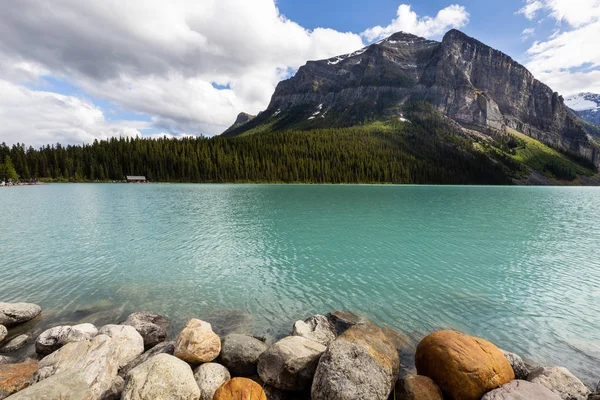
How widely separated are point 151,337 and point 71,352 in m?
3.36

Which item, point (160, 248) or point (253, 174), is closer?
point (160, 248)

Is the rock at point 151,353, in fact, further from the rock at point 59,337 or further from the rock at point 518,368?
the rock at point 518,368

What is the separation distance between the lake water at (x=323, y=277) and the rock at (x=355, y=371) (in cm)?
657

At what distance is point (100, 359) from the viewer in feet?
35.7

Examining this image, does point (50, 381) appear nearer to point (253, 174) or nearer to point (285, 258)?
point (285, 258)

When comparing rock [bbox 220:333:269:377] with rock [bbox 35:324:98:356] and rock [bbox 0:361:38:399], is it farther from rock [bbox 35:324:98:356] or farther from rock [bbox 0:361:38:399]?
rock [bbox 35:324:98:356]

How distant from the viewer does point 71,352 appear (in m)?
11.1

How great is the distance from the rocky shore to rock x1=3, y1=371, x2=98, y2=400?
24mm

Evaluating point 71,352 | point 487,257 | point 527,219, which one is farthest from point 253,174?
point 71,352

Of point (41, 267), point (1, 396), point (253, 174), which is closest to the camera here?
point (1, 396)

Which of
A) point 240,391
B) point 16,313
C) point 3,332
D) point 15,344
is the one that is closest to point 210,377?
point 240,391

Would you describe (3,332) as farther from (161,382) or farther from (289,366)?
(289,366)

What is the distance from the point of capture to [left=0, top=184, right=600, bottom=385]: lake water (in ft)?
54.2

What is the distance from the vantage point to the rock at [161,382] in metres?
8.65
